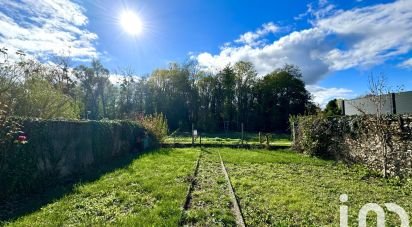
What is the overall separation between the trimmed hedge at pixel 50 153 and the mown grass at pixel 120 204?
1029 millimetres

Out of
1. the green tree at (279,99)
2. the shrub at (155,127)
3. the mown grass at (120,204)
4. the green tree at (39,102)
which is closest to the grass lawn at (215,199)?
the mown grass at (120,204)

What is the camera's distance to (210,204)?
5.57 m

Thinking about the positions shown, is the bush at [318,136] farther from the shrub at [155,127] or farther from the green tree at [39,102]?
the green tree at [39,102]

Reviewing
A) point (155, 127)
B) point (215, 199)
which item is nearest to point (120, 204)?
point (215, 199)

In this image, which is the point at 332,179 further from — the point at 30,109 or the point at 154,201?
the point at 30,109

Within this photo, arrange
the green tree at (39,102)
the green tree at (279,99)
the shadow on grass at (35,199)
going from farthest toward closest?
the green tree at (279,99) < the green tree at (39,102) < the shadow on grass at (35,199)

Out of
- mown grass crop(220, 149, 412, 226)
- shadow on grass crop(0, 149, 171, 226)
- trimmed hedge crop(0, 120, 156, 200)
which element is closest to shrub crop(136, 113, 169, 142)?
trimmed hedge crop(0, 120, 156, 200)

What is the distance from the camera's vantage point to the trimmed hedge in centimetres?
605

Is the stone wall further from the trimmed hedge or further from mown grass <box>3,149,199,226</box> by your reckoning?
the trimmed hedge

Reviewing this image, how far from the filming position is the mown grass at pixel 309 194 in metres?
4.77

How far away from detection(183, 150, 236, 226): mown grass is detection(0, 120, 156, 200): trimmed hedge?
145 inches

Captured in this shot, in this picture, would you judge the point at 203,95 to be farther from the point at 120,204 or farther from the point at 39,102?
the point at 120,204

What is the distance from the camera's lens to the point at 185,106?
46.8m

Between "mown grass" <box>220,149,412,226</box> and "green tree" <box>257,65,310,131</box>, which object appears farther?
"green tree" <box>257,65,310,131</box>
